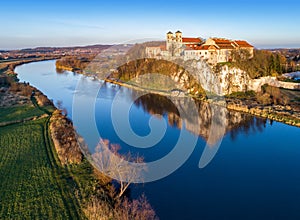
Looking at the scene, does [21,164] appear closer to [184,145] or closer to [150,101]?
[184,145]

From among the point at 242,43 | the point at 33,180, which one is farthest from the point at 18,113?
the point at 242,43

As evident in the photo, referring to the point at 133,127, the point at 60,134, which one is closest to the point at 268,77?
the point at 133,127

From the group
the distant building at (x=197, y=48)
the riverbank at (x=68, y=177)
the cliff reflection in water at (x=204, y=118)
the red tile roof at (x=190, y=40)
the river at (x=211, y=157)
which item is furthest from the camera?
the red tile roof at (x=190, y=40)

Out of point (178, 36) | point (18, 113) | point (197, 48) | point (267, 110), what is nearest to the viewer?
point (267, 110)

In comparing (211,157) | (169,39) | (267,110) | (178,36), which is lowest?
(211,157)

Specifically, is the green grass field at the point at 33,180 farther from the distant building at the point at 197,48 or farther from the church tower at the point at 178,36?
the church tower at the point at 178,36

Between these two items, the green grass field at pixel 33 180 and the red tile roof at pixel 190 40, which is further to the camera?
the red tile roof at pixel 190 40

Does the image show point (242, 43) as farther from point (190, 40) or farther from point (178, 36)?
point (178, 36)

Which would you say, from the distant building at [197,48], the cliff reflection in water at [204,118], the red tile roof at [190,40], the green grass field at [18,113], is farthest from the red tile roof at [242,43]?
the green grass field at [18,113]
